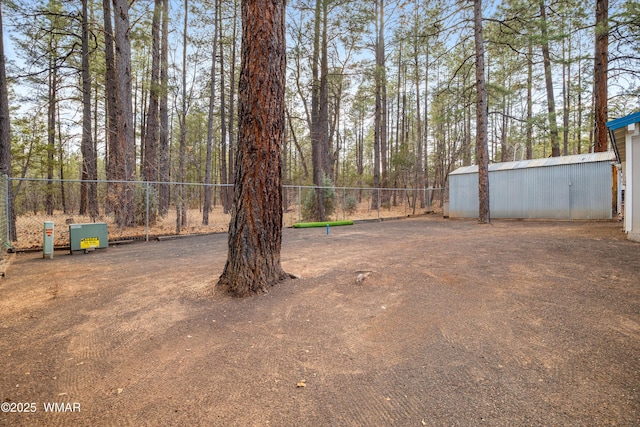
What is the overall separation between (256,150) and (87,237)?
19.7 ft

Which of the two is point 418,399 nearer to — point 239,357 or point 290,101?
point 239,357

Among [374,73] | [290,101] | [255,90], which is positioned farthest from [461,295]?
[290,101]

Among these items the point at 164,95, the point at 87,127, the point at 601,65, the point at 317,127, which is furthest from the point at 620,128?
the point at 87,127

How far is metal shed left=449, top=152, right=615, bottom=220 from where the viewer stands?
12.0 m

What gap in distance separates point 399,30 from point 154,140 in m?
14.0

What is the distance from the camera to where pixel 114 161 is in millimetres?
9953

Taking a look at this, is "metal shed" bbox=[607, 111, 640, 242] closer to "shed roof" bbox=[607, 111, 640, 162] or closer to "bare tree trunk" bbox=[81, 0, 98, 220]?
"shed roof" bbox=[607, 111, 640, 162]

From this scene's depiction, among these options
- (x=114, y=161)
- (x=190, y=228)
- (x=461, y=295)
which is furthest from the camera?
(x=190, y=228)

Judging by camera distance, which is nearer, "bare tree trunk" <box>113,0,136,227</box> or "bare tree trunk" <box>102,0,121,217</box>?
"bare tree trunk" <box>113,0,136,227</box>

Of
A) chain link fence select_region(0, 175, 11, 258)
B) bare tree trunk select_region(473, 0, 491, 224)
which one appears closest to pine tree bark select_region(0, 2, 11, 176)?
chain link fence select_region(0, 175, 11, 258)

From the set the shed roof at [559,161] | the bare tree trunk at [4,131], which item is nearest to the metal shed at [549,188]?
the shed roof at [559,161]

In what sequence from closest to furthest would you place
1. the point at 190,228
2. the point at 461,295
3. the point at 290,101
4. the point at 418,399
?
the point at 418,399
the point at 461,295
the point at 190,228
the point at 290,101

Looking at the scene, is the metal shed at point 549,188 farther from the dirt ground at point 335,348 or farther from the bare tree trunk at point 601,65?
the dirt ground at point 335,348

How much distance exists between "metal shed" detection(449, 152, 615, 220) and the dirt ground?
390 inches
